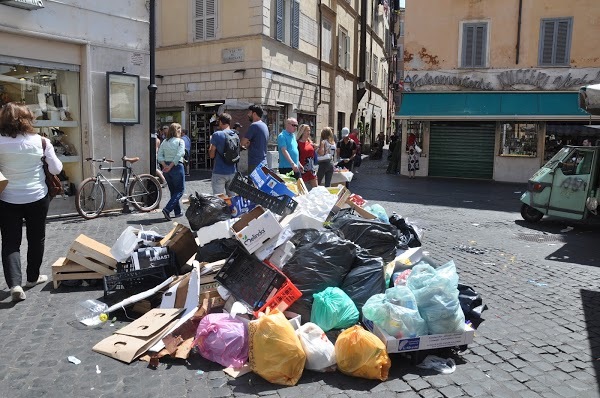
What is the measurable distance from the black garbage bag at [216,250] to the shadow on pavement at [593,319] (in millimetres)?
3002

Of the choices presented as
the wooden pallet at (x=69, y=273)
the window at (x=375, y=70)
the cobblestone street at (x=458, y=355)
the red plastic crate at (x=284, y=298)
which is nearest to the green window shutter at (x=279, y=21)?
A: the cobblestone street at (x=458, y=355)

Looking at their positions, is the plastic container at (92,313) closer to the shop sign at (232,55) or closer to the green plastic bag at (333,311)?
the green plastic bag at (333,311)

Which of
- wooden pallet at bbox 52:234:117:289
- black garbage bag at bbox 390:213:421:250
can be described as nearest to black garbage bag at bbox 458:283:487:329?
black garbage bag at bbox 390:213:421:250

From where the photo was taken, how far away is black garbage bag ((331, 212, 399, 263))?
476 centimetres

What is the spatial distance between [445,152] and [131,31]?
13.0 meters

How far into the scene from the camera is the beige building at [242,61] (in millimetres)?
16828

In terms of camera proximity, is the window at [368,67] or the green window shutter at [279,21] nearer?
the green window shutter at [279,21]

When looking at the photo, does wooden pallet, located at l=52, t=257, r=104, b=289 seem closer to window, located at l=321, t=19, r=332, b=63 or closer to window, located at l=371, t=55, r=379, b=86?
window, located at l=321, t=19, r=332, b=63

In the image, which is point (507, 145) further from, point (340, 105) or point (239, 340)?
point (239, 340)

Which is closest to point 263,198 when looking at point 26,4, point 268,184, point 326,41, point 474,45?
point 268,184

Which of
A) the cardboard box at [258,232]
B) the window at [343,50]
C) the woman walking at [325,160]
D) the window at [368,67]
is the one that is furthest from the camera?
the window at [368,67]

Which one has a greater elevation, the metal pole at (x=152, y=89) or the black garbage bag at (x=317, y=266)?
the metal pole at (x=152, y=89)

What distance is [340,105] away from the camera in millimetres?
24641


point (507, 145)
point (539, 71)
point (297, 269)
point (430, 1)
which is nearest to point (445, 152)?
point (507, 145)
